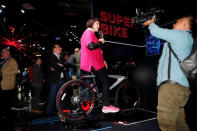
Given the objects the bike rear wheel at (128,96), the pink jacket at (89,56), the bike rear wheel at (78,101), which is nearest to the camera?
the bike rear wheel at (78,101)

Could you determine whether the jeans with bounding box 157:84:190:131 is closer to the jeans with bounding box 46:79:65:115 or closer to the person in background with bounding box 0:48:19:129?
the jeans with bounding box 46:79:65:115

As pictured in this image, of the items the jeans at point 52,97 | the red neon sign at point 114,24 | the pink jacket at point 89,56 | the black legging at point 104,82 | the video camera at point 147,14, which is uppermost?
the red neon sign at point 114,24

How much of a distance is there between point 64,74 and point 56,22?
21.8ft

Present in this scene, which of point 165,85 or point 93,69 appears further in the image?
point 93,69

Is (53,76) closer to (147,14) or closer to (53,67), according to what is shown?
(53,67)

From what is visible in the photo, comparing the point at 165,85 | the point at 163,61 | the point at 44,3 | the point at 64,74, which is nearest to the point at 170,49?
the point at 163,61

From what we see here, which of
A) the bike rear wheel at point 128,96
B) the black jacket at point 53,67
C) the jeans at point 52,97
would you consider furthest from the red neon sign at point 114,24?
the jeans at point 52,97

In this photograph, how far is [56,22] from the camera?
9.80 m

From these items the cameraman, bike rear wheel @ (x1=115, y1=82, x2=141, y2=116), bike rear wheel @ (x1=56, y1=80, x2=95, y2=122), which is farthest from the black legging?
the cameraman

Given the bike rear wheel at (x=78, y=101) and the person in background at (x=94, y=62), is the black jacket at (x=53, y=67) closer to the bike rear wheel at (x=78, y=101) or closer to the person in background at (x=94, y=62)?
the bike rear wheel at (x=78, y=101)

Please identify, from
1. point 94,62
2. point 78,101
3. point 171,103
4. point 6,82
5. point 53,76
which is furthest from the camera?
point 53,76

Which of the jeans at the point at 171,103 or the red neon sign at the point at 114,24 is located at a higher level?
the red neon sign at the point at 114,24

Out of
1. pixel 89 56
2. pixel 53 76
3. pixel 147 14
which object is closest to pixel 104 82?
pixel 89 56

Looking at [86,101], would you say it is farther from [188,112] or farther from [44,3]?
[44,3]
